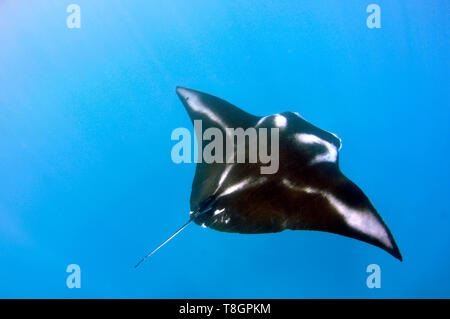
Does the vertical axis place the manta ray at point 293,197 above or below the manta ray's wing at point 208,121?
below

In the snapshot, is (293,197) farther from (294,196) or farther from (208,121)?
(208,121)

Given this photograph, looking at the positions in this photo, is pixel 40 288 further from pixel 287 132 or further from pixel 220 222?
pixel 287 132

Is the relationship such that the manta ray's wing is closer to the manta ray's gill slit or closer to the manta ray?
the manta ray

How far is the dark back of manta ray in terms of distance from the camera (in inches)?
74.1

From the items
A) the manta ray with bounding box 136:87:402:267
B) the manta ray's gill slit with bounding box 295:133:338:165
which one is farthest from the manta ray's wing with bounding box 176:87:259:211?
the manta ray's gill slit with bounding box 295:133:338:165

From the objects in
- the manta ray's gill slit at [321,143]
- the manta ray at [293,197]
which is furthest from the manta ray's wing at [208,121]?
the manta ray's gill slit at [321,143]

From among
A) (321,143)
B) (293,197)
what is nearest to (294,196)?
(293,197)

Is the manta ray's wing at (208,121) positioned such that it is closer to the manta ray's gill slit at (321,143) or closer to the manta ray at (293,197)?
the manta ray at (293,197)

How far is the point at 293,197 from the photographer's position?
6.36ft

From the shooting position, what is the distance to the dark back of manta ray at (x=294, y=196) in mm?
1883

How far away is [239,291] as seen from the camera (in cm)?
346
